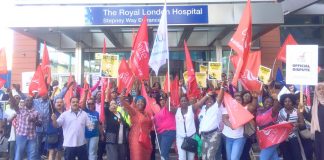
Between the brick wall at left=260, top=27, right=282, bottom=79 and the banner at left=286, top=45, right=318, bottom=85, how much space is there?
29.5ft

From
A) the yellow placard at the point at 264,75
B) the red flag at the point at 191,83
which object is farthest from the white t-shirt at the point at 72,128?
the yellow placard at the point at 264,75

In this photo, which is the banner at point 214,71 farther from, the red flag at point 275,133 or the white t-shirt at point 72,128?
the white t-shirt at point 72,128

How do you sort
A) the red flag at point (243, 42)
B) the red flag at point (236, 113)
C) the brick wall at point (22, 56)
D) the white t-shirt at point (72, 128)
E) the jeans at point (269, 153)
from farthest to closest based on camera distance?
1. the brick wall at point (22, 56)
2. the white t-shirt at point (72, 128)
3. the jeans at point (269, 153)
4. the red flag at point (236, 113)
5. the red flag at point (243, 42)

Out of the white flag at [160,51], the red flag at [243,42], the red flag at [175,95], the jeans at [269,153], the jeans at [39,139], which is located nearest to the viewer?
the red flag at [243,42]

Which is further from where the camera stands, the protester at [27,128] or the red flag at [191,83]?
the red flag at [191,83]

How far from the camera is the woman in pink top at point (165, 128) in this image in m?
8.62

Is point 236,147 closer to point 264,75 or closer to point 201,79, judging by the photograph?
point 264,75

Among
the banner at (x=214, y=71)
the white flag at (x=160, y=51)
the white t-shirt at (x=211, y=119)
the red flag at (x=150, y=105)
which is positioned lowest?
the white t-shirt at (x=211, y=119)

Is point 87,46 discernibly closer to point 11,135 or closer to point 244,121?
point 11,135

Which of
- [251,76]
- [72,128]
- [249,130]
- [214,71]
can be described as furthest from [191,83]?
[72,128]

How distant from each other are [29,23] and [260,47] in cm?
912

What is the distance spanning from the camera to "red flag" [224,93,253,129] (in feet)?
24.7

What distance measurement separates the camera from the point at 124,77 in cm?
904

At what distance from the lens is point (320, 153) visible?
22.7 ft
